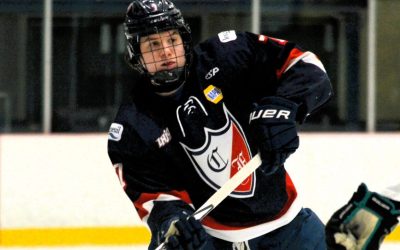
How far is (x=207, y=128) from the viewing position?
2723mm

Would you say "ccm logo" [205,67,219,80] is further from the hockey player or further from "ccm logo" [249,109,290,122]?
"ccm logo" [249,109,290,122]

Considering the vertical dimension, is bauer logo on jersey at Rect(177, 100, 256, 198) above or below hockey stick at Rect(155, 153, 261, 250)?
above

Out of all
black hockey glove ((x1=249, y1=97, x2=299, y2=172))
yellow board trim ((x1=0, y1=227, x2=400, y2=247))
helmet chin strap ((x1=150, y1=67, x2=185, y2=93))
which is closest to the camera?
black hockey glove ((x1=249, y1=97, x2=299, y2=172))

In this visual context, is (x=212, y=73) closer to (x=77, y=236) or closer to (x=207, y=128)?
(x=207, y=128)

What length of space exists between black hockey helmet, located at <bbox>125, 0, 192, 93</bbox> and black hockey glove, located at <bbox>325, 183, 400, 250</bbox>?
2.42 feet

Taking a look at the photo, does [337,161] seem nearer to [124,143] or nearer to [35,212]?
[35,212]

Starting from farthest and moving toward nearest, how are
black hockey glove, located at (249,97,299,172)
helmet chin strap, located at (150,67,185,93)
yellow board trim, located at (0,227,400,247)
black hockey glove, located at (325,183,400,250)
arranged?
yellow board trim, located at (0,227,400,247), helmet chin strap, located at (150,67,185,93), black hockey glove, located at (249,97,299,172), black hockey glove, located at (325,183,400,250)

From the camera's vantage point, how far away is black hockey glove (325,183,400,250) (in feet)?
6.84

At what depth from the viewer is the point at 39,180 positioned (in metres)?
5.00

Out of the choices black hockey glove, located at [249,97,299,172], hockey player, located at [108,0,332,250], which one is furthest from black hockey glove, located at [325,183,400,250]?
hockey player, located at [108,0,332,250]

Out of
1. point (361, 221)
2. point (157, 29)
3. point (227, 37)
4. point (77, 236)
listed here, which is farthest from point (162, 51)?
point (77, 236)

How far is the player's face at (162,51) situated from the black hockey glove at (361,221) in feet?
2.44

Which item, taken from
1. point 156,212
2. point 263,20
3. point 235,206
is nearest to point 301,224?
point 235,206

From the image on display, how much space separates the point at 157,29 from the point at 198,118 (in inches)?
9.8
